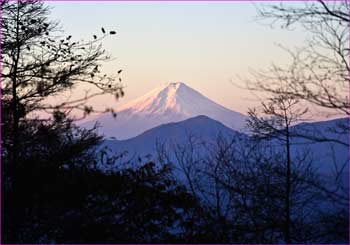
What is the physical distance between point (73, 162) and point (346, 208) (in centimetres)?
528

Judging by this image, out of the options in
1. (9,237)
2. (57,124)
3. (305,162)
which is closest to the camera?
(9,237)

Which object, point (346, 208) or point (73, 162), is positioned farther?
point (73, 162)

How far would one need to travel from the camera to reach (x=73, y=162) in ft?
35.8

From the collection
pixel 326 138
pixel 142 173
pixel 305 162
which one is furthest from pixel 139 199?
pixel 305 162

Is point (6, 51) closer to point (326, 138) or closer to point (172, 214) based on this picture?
point (172, 214)

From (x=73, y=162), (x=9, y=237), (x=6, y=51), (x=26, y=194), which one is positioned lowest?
(x=9, y=237)

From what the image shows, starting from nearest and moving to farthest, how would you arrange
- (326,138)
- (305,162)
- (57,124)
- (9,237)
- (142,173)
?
1. (326,138)
2. (9,237)
3. (57,124)
4. (142,173)
5. (305,162)

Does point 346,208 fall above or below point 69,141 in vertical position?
below

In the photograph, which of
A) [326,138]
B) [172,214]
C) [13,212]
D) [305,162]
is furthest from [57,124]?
[305,162]

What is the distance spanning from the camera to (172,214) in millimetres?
11516

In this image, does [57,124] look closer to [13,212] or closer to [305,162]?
[13,212]

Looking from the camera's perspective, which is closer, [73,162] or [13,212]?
[13,212]

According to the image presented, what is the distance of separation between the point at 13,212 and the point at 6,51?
3.37 m

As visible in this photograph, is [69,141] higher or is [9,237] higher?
[69,141]
